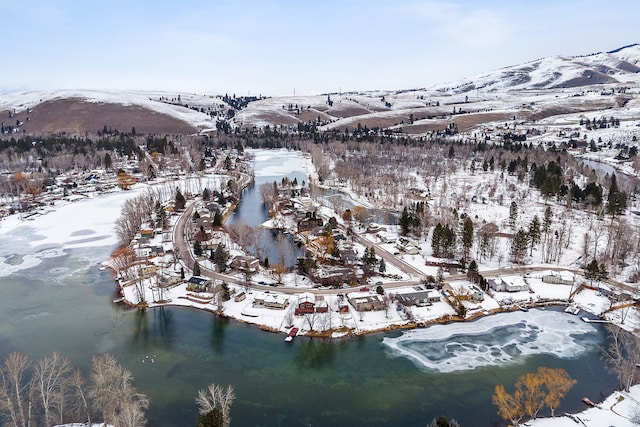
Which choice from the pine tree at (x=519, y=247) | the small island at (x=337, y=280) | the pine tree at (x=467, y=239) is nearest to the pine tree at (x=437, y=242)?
the small island at (x=337, y=280)

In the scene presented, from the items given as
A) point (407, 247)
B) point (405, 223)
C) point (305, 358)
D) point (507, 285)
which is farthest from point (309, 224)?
point (305, 358)

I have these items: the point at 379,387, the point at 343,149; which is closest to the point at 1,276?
the point at 379,387

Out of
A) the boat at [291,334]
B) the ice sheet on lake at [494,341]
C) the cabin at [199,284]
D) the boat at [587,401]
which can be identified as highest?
the cabin at [199,284]

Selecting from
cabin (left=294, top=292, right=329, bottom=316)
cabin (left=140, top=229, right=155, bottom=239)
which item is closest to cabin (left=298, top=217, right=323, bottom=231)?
cabin (left=140, top=229, right=155, bottom=239)

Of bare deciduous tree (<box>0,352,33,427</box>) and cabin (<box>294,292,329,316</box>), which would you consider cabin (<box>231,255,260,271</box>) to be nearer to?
cabin (<box>294,292,329,316</box>)

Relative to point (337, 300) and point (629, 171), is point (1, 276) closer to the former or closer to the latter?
point (337, 300)

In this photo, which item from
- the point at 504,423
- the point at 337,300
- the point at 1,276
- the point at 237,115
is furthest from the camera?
the point at 237,115

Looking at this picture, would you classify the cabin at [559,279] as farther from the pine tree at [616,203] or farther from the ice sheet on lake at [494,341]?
the pine tree at [616,203]

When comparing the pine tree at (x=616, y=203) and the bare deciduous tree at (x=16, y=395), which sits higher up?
the pine tree at (x=616, y=203)
